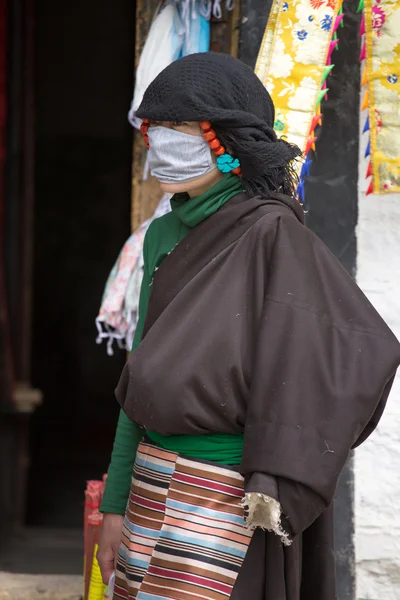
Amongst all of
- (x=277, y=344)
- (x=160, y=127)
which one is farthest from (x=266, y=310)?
(x=160, y=127)

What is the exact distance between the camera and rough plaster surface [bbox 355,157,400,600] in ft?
9.57

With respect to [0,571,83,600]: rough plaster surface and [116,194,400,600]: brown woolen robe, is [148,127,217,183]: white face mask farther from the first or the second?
[0,571,83,600]: rough plaster surface

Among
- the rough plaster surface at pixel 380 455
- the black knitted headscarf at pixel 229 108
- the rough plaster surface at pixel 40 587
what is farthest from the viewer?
the rough plaster surface at pixel 40 587

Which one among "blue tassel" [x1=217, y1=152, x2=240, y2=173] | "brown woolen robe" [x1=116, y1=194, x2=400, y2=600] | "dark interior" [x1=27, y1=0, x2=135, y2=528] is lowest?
"dark interior" [x1=27, y1=0, x2=135, y2=528]

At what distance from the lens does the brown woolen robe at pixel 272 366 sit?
164 centimetres

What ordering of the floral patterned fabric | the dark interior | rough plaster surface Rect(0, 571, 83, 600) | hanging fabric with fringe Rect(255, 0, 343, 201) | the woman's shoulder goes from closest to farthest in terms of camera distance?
the woman's shoulder
hanging fabric with fringe Rect(255, 0, 343, 201)
the floral patterned fabric
rough plaster surface Rect(0, 571, 83, 600)
the dark interior

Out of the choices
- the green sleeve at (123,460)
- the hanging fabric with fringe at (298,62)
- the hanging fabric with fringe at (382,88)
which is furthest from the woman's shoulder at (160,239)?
the hanging fabric with fringe at (382,88)

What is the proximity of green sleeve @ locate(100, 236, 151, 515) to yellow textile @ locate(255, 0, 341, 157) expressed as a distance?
820 millimetres

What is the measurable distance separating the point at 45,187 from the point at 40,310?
1.23 meters

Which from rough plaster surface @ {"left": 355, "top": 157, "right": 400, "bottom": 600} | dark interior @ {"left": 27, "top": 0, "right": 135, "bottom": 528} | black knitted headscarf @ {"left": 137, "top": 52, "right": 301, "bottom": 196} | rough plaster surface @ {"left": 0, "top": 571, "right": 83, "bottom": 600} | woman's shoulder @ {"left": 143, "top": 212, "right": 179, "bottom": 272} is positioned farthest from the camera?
dark interior @ {"left": 27, "top": 0, "right": 135, "bottom": 528}

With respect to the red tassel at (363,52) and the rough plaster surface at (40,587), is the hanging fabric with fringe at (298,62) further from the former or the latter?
the rough plaster surface at (40,587)

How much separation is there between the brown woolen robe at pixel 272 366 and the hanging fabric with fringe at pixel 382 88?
105cm

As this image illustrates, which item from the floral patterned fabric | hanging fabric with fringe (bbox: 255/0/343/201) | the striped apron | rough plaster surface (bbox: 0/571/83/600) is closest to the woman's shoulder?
the striped apron

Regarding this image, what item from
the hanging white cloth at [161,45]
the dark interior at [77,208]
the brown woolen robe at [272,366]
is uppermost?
the hanging white cloth at [161,45]
